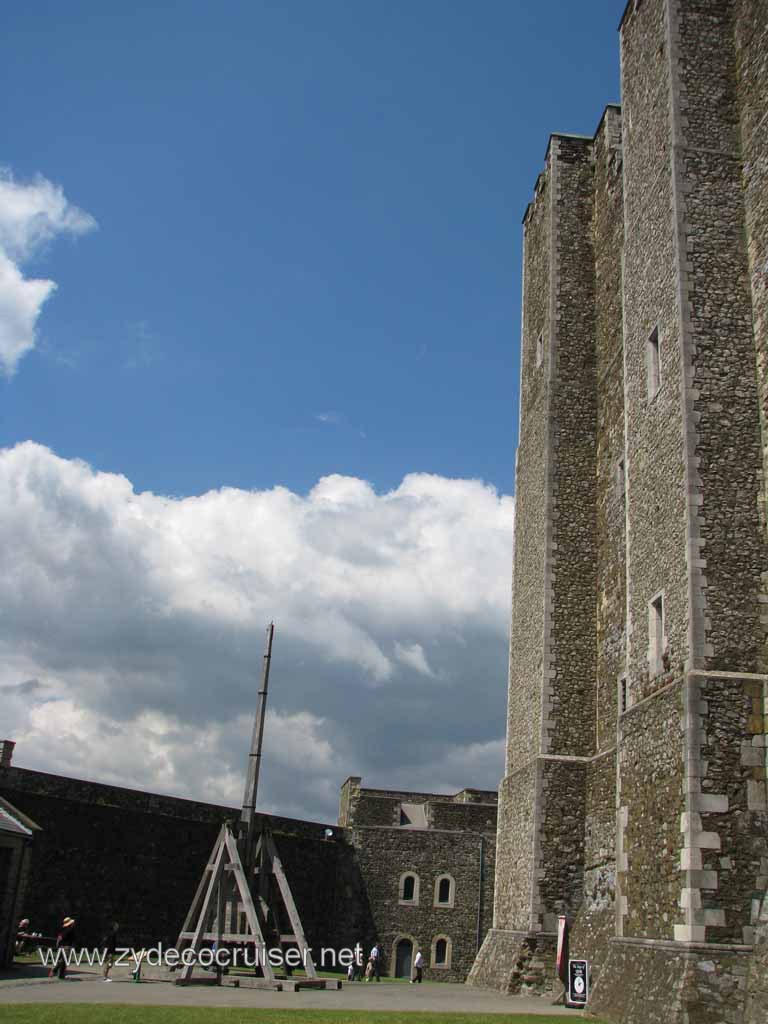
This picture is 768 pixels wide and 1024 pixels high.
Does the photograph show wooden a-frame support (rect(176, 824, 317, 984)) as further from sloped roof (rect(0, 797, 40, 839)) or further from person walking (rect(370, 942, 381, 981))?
person walking (rect(370, 942, 381, 981))

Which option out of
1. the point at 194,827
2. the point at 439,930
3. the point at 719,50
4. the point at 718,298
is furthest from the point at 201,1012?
the point at 439,930

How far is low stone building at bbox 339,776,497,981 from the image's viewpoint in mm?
35594

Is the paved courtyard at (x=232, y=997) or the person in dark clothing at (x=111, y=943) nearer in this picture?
the paved courtyard at (x=232, y=997)

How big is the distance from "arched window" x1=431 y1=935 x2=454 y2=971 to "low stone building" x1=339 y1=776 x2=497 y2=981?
34 mm

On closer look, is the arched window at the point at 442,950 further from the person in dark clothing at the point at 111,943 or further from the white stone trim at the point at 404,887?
the person in dark clothing at the point at 111,943

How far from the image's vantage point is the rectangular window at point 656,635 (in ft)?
43.2

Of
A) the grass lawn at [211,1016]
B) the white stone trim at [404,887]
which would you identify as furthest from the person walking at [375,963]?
the grass lawn at [211,1016]

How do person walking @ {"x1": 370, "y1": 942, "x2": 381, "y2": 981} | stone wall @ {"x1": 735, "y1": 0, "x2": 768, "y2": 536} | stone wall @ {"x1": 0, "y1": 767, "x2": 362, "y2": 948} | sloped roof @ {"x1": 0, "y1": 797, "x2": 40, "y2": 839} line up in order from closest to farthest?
1. stone wall @ {"x1": 735, "y1": 0, "x2": 768, "y2": 536}
2. sloped roof @ {"x1": 0, "y1": 797, "x2": 40, "y2": 839}
3. stone wall @ {"x1": 0, "y1": 767, "x2": 362, "y2": 948}
4. person walking @ {"x1": 370, "y1": 942, "x2": 381, "y2": 981}

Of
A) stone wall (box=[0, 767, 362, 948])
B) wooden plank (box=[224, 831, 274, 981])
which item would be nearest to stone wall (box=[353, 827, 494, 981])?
stone wall (box=[0, 767, 362, 948])

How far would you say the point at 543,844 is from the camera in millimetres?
18750

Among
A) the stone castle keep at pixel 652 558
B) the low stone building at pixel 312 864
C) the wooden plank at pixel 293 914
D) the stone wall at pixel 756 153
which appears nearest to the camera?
the stone castle keep at pixel 652 558

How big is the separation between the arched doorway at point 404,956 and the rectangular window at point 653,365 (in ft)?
87.9

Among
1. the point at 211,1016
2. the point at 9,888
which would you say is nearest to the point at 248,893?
the point at 9,888

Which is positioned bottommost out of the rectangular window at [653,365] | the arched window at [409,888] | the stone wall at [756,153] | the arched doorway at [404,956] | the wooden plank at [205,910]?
the arched doorway at [404,956]
